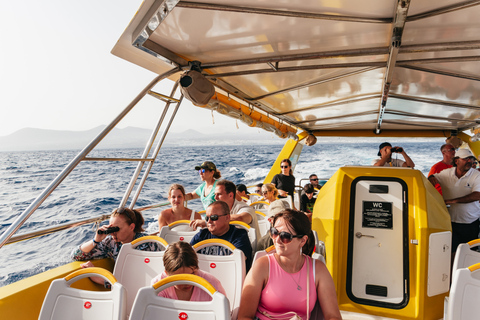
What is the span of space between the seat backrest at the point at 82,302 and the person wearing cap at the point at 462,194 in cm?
365

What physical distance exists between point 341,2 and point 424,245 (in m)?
2.19

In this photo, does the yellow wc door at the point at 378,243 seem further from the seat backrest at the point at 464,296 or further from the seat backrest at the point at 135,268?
the seat backrest at the point at 135,268

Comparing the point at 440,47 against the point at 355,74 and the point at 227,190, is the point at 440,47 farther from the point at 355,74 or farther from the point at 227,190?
the point at 227,190

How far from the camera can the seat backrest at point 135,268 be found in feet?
8.04

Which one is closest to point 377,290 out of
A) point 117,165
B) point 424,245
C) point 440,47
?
point 424,245

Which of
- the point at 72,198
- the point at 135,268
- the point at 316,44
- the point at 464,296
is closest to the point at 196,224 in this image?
the point at 135,268

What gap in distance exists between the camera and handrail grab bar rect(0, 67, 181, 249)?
234cm

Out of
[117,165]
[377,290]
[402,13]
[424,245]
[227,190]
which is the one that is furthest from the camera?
[117,165]

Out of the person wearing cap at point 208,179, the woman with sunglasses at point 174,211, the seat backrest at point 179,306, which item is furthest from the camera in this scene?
the person wearing cap at point 208,179

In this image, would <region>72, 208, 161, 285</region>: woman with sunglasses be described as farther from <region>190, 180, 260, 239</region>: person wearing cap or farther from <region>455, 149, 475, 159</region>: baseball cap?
<region>455, 149, 475, 159</region>: baseball cap

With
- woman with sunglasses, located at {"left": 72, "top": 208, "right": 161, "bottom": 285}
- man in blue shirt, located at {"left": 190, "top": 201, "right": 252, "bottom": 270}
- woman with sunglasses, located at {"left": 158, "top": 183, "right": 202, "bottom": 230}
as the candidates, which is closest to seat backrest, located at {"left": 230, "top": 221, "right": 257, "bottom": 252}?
man in blue shirt, located at {"left": 190, "top": 201, "right": 252, "bottom": 270}

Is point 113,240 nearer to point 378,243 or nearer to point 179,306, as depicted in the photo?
point 179,306

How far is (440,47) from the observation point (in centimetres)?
299

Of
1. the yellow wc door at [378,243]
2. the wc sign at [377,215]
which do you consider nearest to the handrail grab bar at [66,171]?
the yellow wc door at [378,243]
